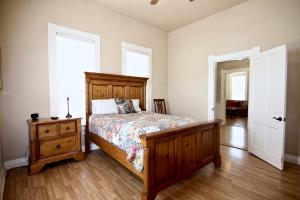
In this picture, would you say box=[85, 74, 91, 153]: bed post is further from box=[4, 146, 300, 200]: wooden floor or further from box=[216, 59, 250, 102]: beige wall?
box=[216, 59, 250, 102]: beige wall

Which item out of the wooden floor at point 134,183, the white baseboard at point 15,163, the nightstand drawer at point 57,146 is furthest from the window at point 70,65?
the wooden floor at point 134,183

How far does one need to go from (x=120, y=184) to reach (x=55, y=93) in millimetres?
2080

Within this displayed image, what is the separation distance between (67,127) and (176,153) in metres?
1.89

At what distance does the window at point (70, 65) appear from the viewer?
9.66ft

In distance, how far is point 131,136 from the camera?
1.95 meters

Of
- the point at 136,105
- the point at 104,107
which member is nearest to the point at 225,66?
the point at 136,105

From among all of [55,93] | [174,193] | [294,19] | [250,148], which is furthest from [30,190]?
[294,19]

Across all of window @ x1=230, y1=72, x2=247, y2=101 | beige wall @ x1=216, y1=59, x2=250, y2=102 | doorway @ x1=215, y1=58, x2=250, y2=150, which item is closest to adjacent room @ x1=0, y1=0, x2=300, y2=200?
doorway @ x1=215, y1=58, x2=250, y2=150

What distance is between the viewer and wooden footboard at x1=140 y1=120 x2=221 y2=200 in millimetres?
1685

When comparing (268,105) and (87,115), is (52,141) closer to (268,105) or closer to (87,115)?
(87,115)

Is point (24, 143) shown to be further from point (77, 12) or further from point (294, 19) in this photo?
point (294, 19)

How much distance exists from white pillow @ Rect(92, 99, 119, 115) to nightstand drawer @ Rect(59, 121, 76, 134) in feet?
1.98

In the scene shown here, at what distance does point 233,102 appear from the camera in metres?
8.80

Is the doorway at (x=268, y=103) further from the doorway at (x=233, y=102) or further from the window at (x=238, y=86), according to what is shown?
the window at (x=238, y=86)
